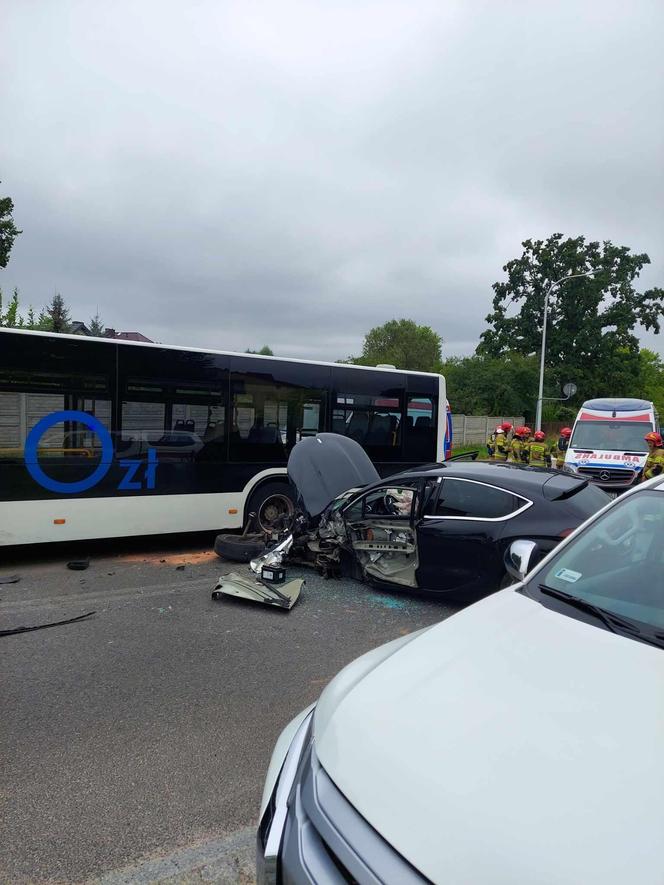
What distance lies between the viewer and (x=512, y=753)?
156 centimetres

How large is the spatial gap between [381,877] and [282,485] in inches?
295

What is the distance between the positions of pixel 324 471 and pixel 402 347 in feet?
228

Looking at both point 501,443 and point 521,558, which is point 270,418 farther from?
point 501,443

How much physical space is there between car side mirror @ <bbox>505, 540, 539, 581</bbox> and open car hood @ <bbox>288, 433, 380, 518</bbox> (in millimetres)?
3767

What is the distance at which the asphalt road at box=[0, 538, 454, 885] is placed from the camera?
2596 mm

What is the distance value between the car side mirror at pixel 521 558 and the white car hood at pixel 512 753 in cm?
72

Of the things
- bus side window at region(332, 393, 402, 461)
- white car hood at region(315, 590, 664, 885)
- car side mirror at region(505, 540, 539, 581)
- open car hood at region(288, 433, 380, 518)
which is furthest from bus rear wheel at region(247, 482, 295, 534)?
white car hood at region(315, 590, 664, 885)

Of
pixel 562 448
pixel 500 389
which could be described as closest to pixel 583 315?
pixel 500 389

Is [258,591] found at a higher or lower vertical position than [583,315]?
lower

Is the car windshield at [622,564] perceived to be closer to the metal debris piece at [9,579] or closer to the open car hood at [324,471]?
the open car hood at [324,471]

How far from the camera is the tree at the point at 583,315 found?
4100 centimetres

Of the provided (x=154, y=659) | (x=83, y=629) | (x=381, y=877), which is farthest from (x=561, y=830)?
(x=83, y=629)

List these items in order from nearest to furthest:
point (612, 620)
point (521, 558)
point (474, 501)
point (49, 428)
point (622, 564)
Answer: point (612, 620) < point (622, 564) < point (521, 558) < point (474, 501) < point (49, 428)

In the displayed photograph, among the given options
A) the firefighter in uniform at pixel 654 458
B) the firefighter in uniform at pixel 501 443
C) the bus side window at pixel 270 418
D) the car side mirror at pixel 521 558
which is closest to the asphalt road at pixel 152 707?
the car side mirror at pixel 521 558
